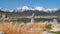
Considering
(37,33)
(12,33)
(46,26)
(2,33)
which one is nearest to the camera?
(2,33)

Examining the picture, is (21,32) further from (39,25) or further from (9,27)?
(39,25)

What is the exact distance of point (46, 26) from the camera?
46.5 feet

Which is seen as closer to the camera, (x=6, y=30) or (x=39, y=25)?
(x=6, y=30)

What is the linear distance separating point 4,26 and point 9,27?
0.22 m

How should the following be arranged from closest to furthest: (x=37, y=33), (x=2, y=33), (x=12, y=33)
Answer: (x=2, y=33) → (x=12, y=33) → (x=37, y=33)

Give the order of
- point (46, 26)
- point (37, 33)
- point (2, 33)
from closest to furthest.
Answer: point (2, 33) < point (37, 33) < point (46, 26)

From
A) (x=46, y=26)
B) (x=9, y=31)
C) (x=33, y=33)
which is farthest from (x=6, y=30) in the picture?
(x=46, y=26)

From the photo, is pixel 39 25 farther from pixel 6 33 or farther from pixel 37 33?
pixel 6 33

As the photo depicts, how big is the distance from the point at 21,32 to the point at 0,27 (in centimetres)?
88

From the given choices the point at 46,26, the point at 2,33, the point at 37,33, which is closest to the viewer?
the point at 2,33

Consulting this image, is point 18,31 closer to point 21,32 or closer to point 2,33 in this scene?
point 21,32

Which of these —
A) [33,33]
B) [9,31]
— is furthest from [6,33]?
[33,33]

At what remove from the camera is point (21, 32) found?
956cm

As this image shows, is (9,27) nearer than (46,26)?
Yes
